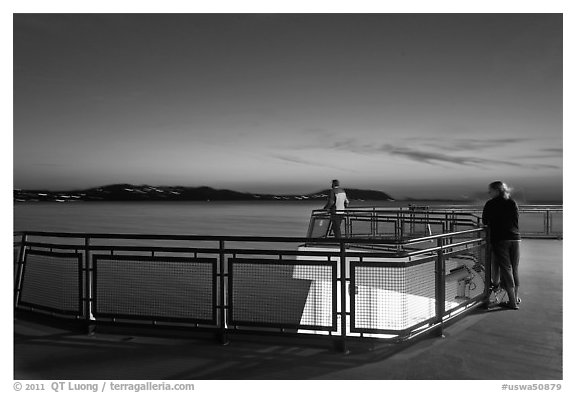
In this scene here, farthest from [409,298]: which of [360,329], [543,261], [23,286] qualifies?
[543,261]

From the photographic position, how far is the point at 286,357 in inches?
196

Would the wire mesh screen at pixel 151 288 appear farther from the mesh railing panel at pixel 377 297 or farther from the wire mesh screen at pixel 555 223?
the wire mesh screen at pixel 555 223

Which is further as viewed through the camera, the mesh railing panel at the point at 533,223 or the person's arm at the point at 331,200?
the mesh railing panel at the point at 533,223

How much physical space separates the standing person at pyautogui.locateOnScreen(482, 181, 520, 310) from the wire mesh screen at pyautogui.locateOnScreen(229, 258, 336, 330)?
3.05 m

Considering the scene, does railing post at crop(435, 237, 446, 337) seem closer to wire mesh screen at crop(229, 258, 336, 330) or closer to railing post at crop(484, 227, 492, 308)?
wire mesh screen at crop(229, 258, 336, 330)

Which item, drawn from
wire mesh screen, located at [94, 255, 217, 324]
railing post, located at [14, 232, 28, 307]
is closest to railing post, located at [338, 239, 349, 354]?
wire mesh screen, located at [94, 255, 217, 324]

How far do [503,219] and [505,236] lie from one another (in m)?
0.24

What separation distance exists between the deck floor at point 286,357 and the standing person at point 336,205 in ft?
30.7

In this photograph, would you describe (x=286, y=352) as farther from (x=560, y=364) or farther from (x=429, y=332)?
(x=560, y=364)

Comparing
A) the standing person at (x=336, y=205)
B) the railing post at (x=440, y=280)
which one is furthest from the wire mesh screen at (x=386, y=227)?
the railing post at (x=440, y=280)

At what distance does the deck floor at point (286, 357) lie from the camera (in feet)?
15.2

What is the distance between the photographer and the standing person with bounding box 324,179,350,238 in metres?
15.5

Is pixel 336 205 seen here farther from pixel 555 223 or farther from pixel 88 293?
pixel 88 293
